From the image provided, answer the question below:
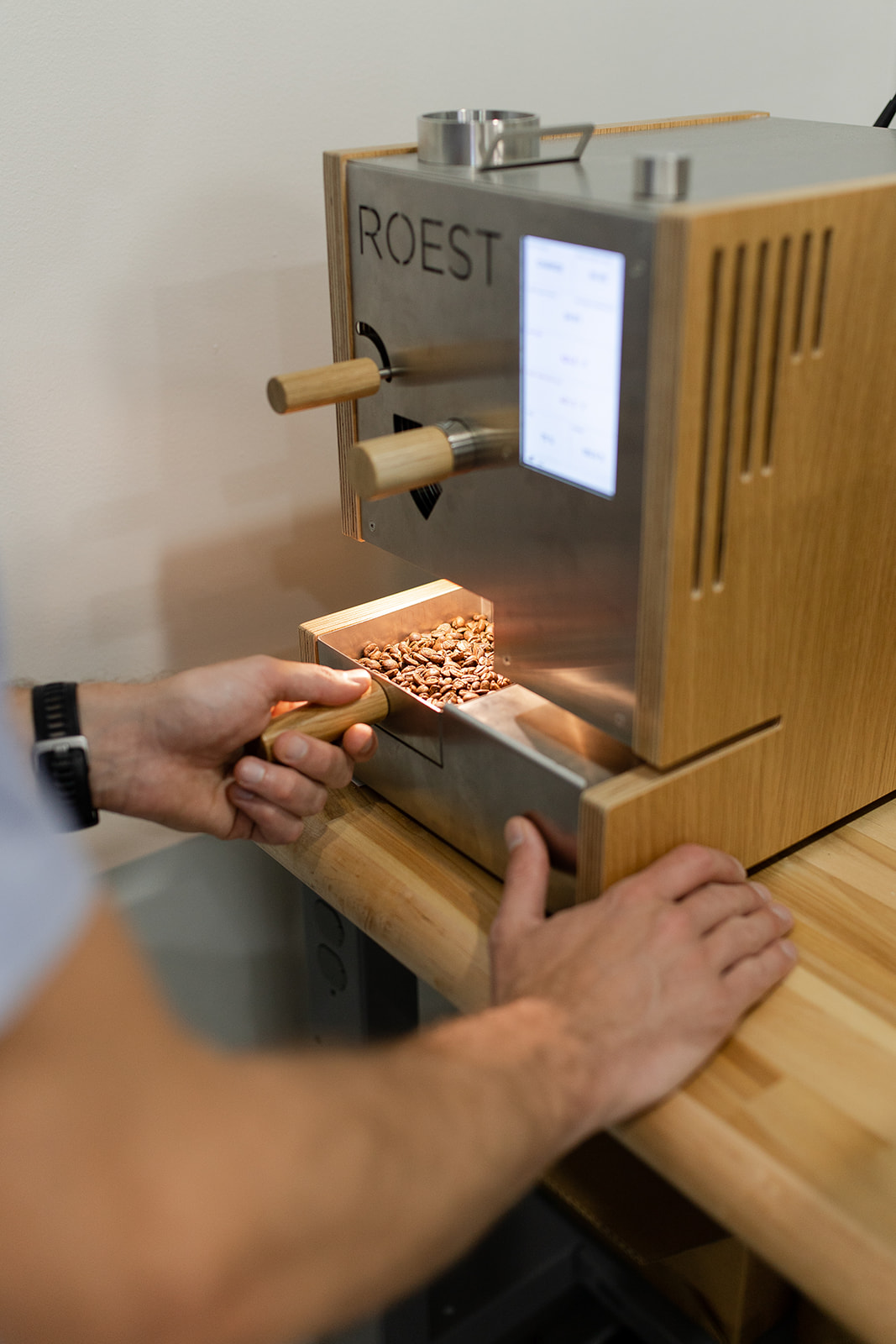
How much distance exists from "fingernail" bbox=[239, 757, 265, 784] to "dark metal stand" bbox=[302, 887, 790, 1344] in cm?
20

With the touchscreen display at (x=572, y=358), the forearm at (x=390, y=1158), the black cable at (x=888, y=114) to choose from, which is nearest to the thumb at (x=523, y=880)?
the forearm at (x=390, y=1158)

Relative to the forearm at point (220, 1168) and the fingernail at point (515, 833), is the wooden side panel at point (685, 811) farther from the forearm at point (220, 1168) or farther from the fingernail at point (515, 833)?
the forearm at point (220, 1168)

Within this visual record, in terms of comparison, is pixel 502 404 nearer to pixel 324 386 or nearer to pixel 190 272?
pixel 324 386

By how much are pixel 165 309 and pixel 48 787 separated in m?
0.44

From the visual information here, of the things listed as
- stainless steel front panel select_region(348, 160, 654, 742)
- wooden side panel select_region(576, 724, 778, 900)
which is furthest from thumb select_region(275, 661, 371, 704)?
wooden side panel select_region(576, 724, 778, 900)

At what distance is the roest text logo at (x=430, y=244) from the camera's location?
69cm

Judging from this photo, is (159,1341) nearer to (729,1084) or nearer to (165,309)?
(729,1084)

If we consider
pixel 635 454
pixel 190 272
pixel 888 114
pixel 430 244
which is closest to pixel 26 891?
pixel 635 454

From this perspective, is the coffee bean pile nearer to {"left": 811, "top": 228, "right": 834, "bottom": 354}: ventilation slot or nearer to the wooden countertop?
the wooden countertop

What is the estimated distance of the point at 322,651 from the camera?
0.91 m

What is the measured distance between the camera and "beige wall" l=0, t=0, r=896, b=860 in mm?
931

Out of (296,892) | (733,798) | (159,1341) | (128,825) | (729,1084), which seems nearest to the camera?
(159,1341)

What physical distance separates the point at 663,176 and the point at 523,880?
1.32 feet

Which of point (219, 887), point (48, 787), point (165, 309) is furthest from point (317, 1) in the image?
point (219, 887)
